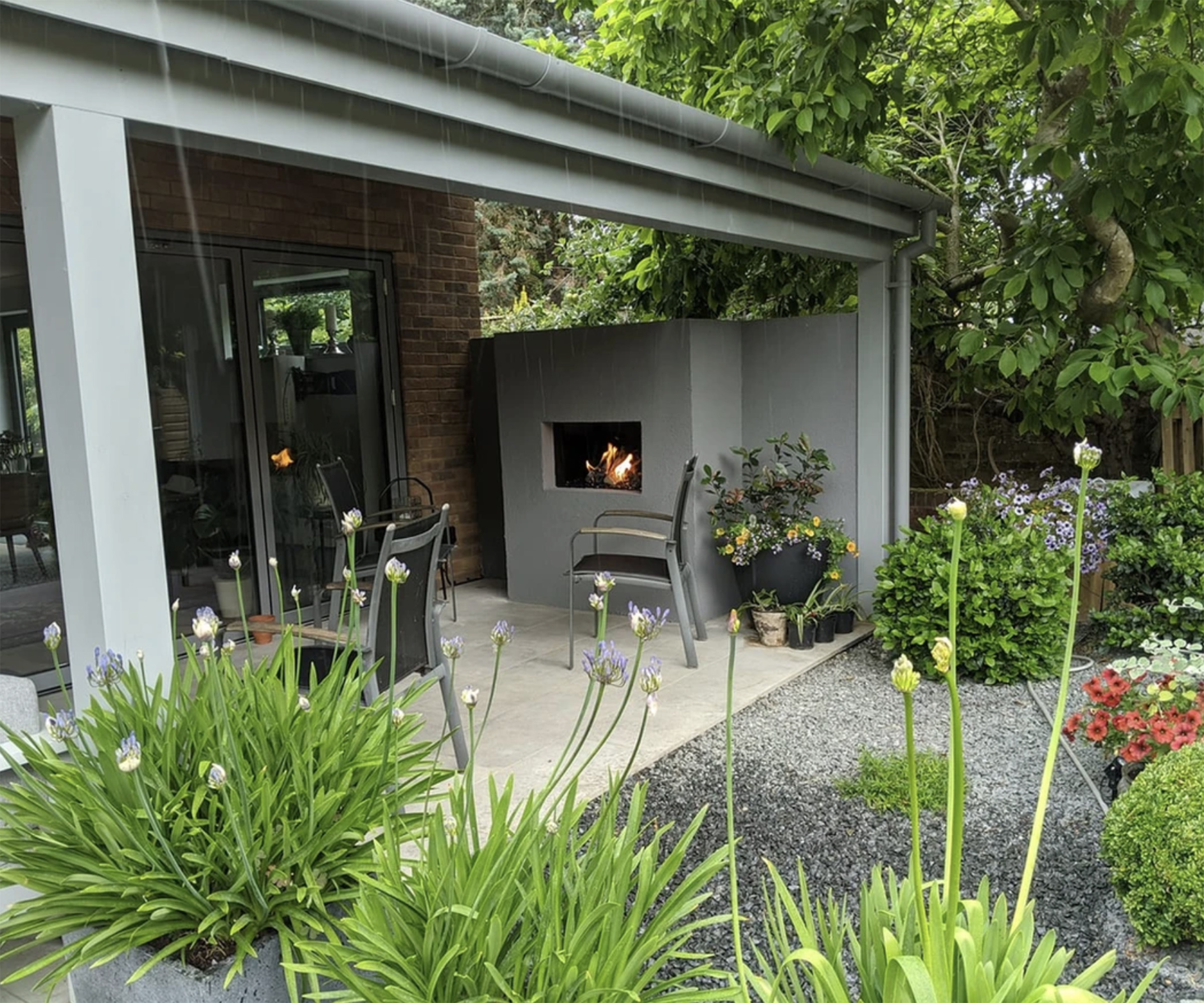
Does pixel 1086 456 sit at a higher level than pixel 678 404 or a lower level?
lower

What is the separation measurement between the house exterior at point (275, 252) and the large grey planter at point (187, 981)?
69 cm

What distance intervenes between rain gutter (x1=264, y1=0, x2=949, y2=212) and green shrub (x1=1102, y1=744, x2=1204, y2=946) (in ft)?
8.28

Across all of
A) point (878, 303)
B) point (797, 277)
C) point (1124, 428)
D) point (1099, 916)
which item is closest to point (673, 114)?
point (878, 303)

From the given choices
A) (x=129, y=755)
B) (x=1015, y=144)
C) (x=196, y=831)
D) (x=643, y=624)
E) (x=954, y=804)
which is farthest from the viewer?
(x=1015, y=144)

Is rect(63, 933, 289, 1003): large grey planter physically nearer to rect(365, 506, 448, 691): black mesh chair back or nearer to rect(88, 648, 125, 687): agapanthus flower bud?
rect(88, 648, 125, 687): agapanthus flower bud

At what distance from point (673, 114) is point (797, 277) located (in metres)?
3.25

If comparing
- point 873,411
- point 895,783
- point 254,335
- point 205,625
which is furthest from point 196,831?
point 873,411

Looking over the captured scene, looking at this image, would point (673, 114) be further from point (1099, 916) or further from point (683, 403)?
point (1099, 916)

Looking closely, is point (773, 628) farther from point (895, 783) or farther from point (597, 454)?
point (895, 783)

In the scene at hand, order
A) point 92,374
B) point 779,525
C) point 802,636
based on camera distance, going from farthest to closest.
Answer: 1. point 779,525
2. point 802,636
3. point 92,374

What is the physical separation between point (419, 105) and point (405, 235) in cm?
360

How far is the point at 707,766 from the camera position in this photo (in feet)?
10.9

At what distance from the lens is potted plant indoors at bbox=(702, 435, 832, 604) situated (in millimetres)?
4871

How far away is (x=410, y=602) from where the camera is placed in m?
3.06
